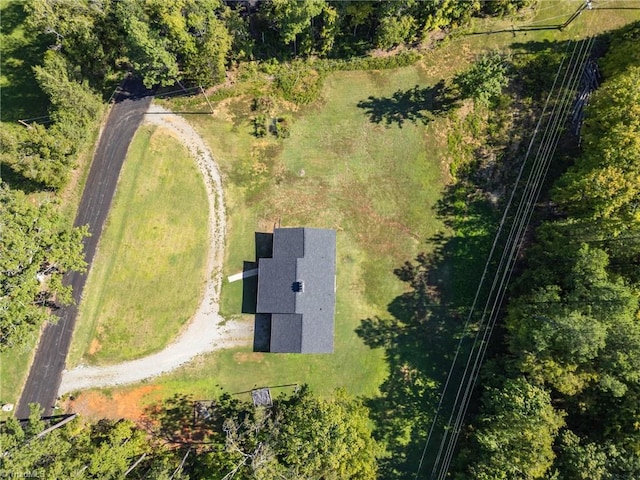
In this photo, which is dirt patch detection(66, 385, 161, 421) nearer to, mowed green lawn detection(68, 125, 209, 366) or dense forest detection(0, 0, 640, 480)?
dense forest detection(0, 0, 640, 480)

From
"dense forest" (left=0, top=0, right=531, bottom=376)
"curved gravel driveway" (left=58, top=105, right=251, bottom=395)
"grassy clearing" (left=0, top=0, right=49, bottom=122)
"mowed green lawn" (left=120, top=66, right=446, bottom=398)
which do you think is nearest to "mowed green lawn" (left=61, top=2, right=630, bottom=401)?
"mowed green lawn" (left=120, top=66, right=446, bottom=398)

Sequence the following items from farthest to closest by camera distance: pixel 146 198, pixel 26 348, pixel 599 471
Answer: pixel 146 198, pixel 26 348, pixel 599 471

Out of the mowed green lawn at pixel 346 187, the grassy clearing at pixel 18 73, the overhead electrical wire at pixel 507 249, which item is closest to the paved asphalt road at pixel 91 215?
the mowed green lawn at pixel 346 187

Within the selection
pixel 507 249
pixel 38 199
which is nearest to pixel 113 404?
pixel 38 199

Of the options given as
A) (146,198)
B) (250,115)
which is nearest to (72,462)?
(146,198)

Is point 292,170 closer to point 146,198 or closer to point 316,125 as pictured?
point 316,125

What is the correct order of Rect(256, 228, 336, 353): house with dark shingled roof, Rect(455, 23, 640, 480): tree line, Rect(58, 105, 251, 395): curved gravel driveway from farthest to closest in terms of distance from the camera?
Rect(58, 105, 251, 395): curved gravel driveway, Rect(256, 228, 336, 353): house with dark shingled roof, Rect(455, 23, 640, 480): tree line
